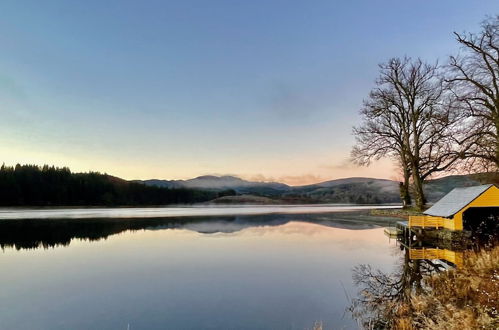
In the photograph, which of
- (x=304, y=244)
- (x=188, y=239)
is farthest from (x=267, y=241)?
(x=188, y=239)

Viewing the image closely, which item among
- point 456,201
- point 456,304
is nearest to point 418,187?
point 456,201

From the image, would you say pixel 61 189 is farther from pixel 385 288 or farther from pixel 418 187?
pixel 385 288

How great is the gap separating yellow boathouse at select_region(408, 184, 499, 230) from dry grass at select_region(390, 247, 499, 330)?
8628 millimetres

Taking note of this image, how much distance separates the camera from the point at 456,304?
23.8ft

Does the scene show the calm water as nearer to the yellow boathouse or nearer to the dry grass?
the dry grass

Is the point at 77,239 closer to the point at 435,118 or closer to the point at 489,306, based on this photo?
the point at 489,306

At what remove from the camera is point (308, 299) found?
8.98 metres

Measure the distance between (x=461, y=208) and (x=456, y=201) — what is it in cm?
207

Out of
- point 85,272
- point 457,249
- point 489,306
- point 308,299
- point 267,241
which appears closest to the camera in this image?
point 489,306

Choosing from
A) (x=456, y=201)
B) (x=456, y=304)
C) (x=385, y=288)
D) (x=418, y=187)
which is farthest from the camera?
(x=418, y=187)

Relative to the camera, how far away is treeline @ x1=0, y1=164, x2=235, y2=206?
81.5 metres

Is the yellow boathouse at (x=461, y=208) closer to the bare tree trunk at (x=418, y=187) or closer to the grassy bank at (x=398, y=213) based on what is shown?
the bare tree trunk at (x=418, y=187)

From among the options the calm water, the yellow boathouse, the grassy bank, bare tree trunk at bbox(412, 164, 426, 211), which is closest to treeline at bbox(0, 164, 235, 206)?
the calm water

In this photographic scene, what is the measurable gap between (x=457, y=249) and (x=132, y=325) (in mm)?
15360
